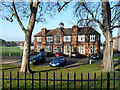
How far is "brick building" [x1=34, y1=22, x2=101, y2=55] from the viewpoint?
94.8ft

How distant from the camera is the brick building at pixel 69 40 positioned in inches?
1138

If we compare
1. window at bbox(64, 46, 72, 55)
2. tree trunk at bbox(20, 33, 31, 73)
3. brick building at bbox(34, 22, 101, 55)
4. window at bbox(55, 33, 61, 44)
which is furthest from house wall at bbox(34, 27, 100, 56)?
tree trunk at bbox(20, 33, 31, 73)

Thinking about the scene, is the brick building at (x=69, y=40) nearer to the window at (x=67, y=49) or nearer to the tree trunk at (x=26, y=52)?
the window at (x=67, y=49)

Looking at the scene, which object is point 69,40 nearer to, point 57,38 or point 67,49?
point 67,49

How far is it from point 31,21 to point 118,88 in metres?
8.01

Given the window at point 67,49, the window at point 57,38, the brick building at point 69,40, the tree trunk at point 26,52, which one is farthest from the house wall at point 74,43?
the tree trunk at point 26,52

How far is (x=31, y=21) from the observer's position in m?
9.18

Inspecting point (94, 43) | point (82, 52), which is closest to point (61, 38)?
point (82, 52)

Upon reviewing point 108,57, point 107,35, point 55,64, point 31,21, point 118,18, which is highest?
point 118,18

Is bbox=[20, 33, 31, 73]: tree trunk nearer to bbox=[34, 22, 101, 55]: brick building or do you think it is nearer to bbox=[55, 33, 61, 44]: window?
bbox=[34, 22, 101, 55]: brick building

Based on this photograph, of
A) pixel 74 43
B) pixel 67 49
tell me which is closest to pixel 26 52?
pixel 74 43

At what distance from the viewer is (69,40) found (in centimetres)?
3181

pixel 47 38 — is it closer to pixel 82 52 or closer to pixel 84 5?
pixel 82 52

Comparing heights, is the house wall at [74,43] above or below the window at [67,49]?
above
